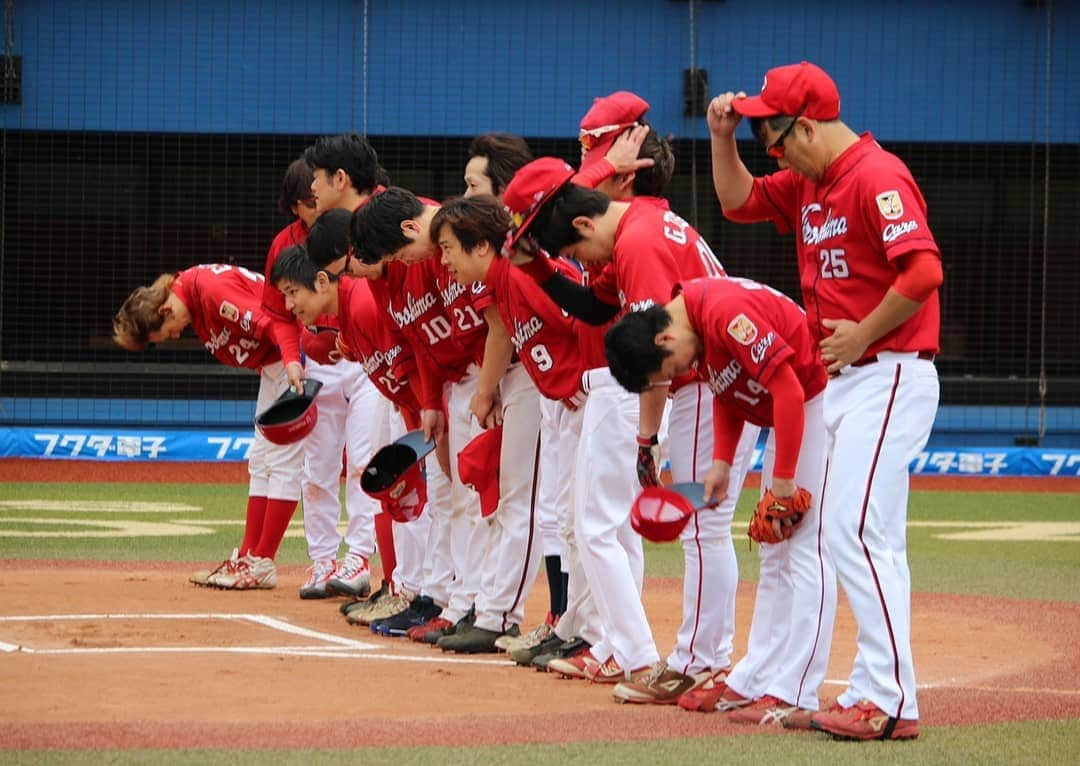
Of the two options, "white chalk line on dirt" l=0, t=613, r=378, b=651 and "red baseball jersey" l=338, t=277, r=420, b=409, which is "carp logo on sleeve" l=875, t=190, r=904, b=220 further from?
"white chalk line on dirt" l=0, t=613, r=378, b=651

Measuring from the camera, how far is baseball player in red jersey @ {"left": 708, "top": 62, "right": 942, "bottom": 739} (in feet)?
15.8

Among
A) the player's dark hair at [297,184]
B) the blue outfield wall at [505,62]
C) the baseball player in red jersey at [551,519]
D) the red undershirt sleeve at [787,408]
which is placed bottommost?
the baseball player in red jersey at [551,519]

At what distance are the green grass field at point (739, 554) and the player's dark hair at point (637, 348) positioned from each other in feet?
3.64

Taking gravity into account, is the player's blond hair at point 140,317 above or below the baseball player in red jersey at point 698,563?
above

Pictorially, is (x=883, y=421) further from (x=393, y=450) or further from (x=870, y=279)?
(x=393, y=450)

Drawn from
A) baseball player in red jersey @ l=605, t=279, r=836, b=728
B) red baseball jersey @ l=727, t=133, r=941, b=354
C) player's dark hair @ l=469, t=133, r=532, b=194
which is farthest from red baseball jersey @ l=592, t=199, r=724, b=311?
player's dark hair @ l=469, t=133, r=532, b=194

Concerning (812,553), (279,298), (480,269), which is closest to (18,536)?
(279,298)

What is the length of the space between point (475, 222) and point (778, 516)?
193 cm

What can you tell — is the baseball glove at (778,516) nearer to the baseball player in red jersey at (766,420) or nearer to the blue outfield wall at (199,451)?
the baseball player in red jersey at (766,420)

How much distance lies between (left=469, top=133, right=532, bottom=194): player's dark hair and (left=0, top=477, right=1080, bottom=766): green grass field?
308 centimetres

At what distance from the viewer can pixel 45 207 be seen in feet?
58.3

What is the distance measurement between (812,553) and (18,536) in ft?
23.5

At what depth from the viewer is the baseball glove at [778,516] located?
502cm

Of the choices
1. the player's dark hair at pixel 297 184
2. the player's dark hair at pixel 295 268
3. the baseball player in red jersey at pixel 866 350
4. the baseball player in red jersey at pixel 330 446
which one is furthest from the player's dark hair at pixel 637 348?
the player's dark hair at pixel 297 184
